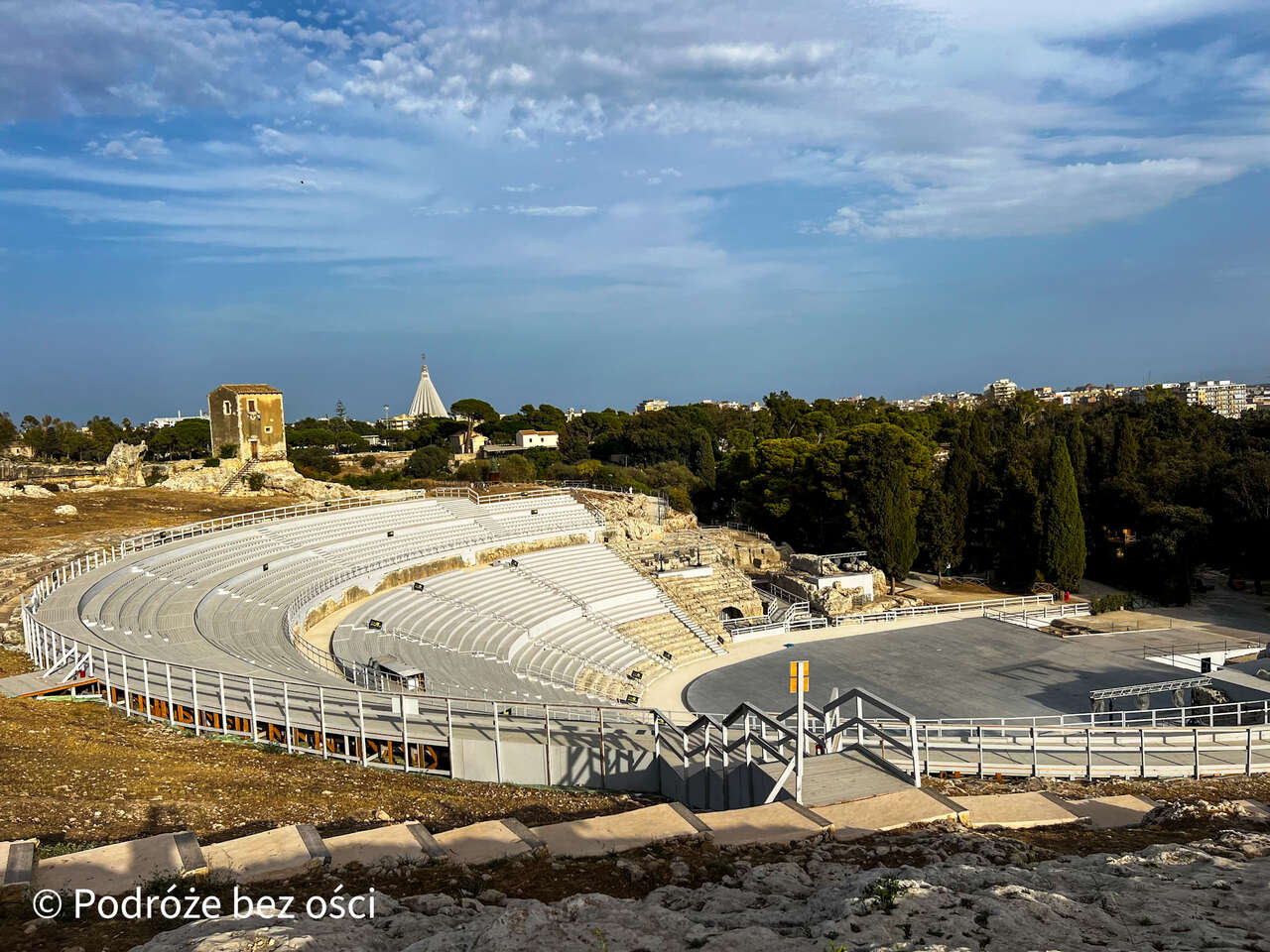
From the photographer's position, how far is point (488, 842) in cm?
665

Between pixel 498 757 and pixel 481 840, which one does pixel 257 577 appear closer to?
pixel 498 757

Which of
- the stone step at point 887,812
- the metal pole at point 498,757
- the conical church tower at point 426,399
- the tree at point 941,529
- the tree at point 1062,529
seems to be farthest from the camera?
the conical church tower at point 426,399

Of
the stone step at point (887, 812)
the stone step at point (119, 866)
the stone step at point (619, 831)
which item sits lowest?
the stone step at point (887, 812)

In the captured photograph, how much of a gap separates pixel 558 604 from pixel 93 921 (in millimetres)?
25770

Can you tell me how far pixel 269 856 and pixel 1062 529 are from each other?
40364 millimetres

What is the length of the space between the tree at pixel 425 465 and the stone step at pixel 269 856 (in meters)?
58.2

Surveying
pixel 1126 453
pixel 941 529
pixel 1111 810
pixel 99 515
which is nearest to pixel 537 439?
pixel 941 529

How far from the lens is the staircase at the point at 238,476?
42750mm

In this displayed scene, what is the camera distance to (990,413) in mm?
70438

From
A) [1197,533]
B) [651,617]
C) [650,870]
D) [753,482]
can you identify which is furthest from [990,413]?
[650,870]

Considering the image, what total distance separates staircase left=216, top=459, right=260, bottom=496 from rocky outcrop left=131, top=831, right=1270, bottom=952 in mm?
41624

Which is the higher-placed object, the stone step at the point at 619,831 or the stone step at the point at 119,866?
the stone step at the point at 119,866

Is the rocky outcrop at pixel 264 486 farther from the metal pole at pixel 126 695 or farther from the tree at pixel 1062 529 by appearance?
the tree at pixel 1062 529

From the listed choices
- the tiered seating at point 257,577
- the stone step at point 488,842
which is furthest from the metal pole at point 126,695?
the stone step at point 488,842
